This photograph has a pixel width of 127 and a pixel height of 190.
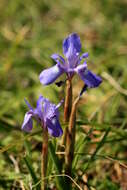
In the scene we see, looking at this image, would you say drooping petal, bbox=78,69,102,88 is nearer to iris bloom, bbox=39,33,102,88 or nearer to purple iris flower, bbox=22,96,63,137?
iris bloom, bbox=39,33,102,88

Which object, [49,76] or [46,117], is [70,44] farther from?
[46,117]

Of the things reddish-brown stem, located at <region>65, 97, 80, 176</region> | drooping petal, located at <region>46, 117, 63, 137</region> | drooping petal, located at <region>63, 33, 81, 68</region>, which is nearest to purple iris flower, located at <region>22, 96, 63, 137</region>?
drooping petal, located at <region>46, 117, 63, 137</region>

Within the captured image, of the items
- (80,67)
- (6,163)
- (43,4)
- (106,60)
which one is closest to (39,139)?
(6,163)

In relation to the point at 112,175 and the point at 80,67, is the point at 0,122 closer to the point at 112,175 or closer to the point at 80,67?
the point at 112,175

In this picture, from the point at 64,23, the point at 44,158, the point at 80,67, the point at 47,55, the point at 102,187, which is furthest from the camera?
the point at 64,23

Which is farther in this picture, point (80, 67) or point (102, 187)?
point (102, 187)

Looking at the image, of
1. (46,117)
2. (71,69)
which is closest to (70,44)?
(71,69)
